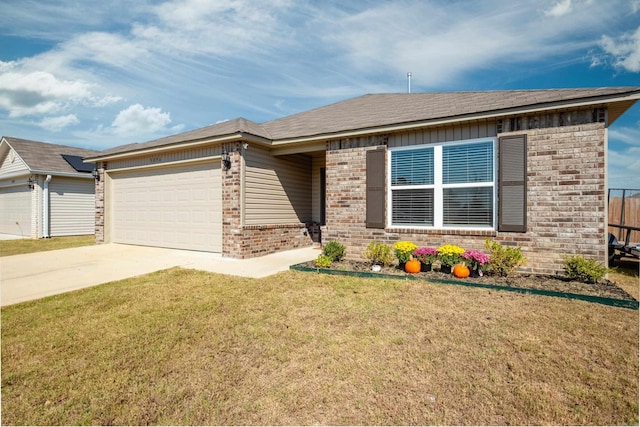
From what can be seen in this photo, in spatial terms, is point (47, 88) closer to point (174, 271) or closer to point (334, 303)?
point (174, 271)

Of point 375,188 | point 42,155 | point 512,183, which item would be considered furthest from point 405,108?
point 42,155

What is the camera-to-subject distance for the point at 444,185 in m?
6.86

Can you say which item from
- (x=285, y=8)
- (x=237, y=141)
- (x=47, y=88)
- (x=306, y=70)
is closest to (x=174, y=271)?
(x=237, y=141)

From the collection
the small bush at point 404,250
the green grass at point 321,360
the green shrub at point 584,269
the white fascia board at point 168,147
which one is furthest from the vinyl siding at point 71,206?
the green shrub at point 584,269

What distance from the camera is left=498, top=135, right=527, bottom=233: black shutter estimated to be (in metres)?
5.98

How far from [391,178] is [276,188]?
374 centimetres

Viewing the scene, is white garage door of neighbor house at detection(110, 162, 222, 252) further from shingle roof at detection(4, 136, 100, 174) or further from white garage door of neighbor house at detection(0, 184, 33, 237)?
white garage door of neighbor house at detection(0, 184, 33, 237)

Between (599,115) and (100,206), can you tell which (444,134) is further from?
(100,206)

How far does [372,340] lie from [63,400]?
2764 mm

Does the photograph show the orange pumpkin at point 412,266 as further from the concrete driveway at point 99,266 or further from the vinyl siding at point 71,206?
the vinyl siding at point 71,206

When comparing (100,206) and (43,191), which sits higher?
(43,191)

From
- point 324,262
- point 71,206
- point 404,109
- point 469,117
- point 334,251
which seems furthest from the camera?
point 71,206

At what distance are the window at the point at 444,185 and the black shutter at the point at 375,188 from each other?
0.82 ft

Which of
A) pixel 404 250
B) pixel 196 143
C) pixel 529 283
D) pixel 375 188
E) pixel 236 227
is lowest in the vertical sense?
pixel 529 283
